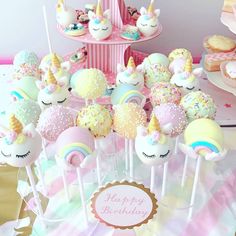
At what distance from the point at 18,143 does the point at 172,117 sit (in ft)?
1.01

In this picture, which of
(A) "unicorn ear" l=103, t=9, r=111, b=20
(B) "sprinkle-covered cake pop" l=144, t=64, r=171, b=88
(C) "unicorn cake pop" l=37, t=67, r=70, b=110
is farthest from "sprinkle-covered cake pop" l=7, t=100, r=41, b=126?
(A) "unicorn ear" l=103, t=9, r=111, b=20

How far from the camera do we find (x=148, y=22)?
1121mm

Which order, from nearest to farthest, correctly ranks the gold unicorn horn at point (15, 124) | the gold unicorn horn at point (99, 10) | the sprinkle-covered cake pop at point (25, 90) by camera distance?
the gold unicorn horn at point (15, 124) → the sprinkle-covered cake pop at point (25, 90) → the gold unicorn horn at point (99, 10)

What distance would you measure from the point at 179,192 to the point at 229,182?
0.46 feet

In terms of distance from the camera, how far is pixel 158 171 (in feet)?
3.23

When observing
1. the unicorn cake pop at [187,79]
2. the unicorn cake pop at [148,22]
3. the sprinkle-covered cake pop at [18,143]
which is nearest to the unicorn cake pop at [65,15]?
the unicorn cake pop at [148,22]

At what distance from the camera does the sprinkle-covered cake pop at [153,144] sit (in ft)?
2.31

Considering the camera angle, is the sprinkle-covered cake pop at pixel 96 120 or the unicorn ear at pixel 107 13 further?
the unicorn ear at pixel 107 13

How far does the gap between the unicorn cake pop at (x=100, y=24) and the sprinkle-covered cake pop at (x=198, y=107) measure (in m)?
0.37

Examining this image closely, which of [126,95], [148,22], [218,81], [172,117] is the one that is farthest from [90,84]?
[218,81]

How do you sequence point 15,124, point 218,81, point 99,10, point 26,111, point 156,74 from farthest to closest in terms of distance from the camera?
1. point 218,81
2. point 99,10
3. point 156,74
4. point 26,111
5. point 15,124

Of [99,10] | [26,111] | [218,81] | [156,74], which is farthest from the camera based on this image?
[218,81]

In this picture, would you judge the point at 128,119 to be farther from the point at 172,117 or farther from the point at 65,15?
the point at 65,15

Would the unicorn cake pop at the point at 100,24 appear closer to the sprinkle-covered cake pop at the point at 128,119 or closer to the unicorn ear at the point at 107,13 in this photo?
the unicorn ear at the point at 107,13
